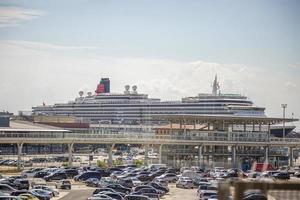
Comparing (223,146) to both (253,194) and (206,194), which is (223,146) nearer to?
(206,194)

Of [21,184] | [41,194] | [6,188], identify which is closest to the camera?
[41,194]

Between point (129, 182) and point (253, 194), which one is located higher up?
point (253, 194)

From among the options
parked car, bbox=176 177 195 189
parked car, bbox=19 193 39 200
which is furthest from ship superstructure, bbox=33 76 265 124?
parked car, bbox=19 193 39 200

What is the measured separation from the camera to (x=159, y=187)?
89.7ft

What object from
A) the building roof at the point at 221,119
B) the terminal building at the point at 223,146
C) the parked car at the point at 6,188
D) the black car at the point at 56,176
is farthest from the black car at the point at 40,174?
the building roof at the point at 221,119

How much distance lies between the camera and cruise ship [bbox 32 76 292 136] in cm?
8775

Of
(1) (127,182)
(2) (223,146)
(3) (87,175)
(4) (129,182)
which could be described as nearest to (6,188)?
(1) (127,182)

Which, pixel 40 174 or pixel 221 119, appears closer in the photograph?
pixel 40 174

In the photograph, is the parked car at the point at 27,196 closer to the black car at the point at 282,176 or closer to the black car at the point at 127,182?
the black car at the point at 127,182

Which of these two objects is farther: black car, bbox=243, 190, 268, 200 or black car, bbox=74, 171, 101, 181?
black car, bbox=74, 171, 101, 181

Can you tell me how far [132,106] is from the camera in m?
105

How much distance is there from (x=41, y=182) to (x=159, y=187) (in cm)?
592

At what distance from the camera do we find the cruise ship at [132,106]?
87.8 metres

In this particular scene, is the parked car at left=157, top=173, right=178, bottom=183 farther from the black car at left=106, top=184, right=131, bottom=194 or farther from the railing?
the railing
